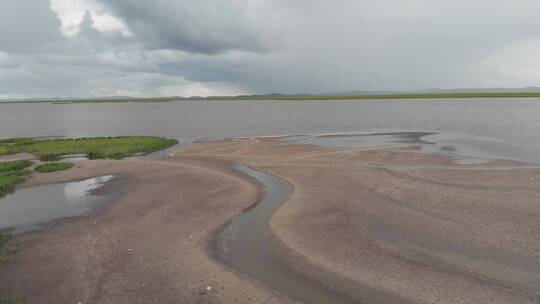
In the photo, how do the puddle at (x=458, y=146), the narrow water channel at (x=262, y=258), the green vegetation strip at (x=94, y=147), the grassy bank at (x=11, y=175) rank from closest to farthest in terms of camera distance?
the narrow water channel at (x=262, y=258) < the grassy bank at (x=11, y=175) < the puddle at (x=458, y=146) < the green vegetation strip at (x=94, y=147)

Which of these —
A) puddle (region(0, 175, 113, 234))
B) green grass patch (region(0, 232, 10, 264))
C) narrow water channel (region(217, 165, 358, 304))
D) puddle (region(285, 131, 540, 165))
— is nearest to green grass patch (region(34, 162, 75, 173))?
puddle (region(0, 175, 113, 234))

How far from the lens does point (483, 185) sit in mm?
23797

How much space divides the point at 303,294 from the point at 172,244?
6739 mm

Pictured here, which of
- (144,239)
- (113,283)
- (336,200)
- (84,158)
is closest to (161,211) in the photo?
(144,239)

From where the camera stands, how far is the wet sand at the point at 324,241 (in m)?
11.8

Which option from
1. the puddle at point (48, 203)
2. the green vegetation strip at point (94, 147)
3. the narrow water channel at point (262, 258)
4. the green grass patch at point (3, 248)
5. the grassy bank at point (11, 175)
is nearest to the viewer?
the narrow water channel at point (262, 258)

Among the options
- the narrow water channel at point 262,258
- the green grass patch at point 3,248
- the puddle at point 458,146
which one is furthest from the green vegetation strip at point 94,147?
the narrow water channel at point 262,258

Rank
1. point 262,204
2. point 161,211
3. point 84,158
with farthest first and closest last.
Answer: point 84,158, point 262,204, point 161,211

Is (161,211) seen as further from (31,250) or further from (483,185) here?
(483,185)

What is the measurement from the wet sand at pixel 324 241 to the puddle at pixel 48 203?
4.95ft

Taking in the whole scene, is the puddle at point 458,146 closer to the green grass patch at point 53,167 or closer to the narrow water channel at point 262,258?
the narrow water channel at point 262,258

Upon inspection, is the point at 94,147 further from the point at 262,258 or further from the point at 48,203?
the point at 262,258

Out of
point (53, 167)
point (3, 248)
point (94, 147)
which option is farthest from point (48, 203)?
point (94, 147)

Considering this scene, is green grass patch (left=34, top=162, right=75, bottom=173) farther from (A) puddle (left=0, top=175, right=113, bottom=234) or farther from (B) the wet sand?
(A) puddle (left=0, top=175, right=113, bottom=234)
